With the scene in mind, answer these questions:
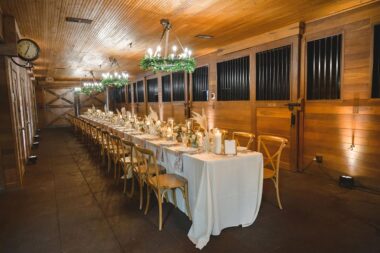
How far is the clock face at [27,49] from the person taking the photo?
445 cm

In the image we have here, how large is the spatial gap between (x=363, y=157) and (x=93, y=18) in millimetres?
4994

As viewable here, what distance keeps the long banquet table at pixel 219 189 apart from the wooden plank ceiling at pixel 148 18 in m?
2.33

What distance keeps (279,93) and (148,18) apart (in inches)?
121

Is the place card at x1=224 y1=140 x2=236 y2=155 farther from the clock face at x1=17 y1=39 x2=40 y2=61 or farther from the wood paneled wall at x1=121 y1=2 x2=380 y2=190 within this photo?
the clock face at x1=17 y1=39 x2=40 y2=61

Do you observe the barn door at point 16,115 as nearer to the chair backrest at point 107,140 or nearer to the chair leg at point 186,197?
the chair backrest at point 107,140

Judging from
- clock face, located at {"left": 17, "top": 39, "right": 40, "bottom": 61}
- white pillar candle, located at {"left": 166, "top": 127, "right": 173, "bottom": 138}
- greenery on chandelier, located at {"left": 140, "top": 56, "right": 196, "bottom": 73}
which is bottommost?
white pillar candle, located at {"left": 166, "top": 127, "right": 173, "bottom": 138}

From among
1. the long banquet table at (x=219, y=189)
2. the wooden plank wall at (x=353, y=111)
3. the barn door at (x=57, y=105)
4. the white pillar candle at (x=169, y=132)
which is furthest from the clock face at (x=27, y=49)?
the barn door at (x=57, y=105)

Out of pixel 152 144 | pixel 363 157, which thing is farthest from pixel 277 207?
pixel 152 144

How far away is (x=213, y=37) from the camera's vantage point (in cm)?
566

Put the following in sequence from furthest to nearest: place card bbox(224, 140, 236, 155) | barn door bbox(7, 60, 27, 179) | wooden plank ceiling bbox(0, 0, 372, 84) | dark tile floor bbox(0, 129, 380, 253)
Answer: barn door bbox(7, 60, 27, 179) → wooden plank ceiling bbox(0, 0, 372, 84) → place card bbox(224, 140, 236, 155) → dark tile floor bbox(0, 129, 380, 253)

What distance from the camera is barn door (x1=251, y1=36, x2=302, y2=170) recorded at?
4945mm

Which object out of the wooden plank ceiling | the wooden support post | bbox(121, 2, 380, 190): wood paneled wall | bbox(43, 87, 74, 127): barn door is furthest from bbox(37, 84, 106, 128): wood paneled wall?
bbox(121, 2, 380, 190): wood paneled wall

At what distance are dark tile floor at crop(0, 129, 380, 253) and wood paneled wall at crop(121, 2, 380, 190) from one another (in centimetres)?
55

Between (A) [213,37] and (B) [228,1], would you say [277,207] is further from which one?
(A) [213,37]
